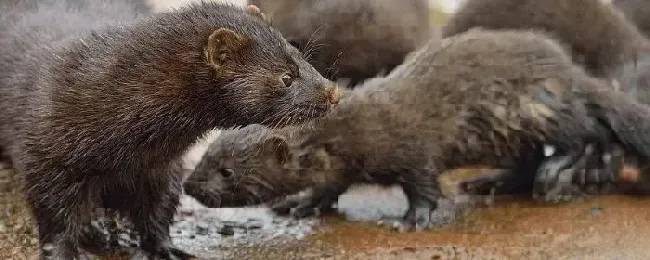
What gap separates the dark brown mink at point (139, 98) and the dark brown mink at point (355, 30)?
0.31 metres

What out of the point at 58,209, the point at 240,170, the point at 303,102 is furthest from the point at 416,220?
the point at 58,209

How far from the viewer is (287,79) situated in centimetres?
185

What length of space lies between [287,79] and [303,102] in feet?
0.22

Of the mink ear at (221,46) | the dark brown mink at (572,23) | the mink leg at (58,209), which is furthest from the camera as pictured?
the dark brown mink at (572,23)

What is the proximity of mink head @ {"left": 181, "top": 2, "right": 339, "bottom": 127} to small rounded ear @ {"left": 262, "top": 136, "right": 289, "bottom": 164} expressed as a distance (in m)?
0.44

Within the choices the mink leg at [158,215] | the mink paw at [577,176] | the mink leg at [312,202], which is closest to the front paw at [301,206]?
the mink leg at [312,202]

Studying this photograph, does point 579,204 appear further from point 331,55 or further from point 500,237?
point 331,55

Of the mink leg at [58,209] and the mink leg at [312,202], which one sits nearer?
the mink leg at [58,209]

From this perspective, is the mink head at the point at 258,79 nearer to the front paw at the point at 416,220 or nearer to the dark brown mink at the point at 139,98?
the dark brown mink at the point at 139,98

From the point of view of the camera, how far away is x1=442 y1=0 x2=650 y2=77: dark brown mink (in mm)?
2289

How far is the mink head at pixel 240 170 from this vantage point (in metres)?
2.33

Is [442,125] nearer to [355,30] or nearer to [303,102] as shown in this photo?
[355,30]

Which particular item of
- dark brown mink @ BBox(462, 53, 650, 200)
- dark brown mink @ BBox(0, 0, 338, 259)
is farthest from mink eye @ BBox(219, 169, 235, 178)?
dark brown mink @ BBox(462, 53, 650, 200)

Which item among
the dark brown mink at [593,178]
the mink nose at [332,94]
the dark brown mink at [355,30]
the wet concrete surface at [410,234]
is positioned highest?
the dark brown mink at [355,30]
